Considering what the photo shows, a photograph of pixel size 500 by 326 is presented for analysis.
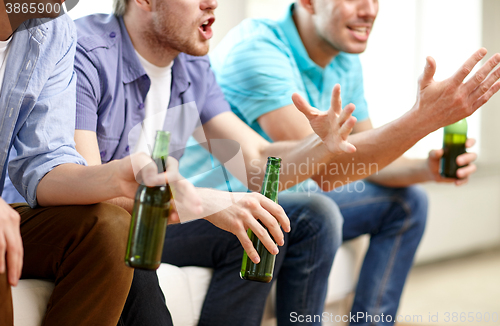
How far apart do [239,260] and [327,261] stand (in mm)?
250

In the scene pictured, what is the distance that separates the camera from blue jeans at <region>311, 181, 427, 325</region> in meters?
1.58

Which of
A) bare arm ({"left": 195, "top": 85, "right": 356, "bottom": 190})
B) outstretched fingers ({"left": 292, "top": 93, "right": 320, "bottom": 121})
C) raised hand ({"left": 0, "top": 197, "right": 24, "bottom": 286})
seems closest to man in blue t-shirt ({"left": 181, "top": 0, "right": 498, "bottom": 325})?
bare arm ({"left": 195, "top": 85, "right": 356, "bottom": 190})

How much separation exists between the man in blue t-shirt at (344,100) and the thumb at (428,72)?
27 centimetres

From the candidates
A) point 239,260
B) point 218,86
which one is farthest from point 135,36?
point 239,260

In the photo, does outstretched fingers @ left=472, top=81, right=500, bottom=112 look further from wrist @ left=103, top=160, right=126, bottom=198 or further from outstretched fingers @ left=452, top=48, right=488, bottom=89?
wrist @ left=103, top=160, right=126, bottom=198

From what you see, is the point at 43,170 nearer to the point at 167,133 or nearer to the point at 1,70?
the point at 1,70

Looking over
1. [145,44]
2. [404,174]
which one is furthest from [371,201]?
[145,44]

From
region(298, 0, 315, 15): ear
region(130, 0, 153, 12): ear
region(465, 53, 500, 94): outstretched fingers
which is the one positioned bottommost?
region(465, 53, 500, 94): outstretched fingers

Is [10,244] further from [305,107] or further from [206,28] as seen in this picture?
[206,28]

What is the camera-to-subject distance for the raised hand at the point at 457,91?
3.24ft

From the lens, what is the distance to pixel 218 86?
4.67 feet

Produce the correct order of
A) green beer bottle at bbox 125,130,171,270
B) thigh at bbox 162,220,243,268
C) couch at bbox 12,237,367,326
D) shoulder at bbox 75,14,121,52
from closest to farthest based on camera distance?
green beer bottle at bbox 125,130,171,270 → couch at bbox 12,237,367,326 → shoulder at bbox 75,14,121,52 → thigh at bbox 162,220,243,268

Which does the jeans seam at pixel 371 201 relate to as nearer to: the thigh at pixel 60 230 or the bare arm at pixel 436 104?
the bare arm at pixel 436 104

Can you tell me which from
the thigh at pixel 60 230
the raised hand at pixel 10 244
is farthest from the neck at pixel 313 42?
the raised hand at pixel 10 244
